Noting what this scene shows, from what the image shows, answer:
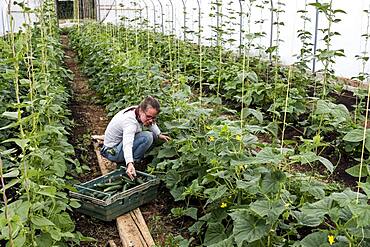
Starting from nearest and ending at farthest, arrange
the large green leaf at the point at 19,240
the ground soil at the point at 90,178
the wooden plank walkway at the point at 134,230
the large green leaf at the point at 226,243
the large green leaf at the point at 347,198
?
the large green leaf at the point at 19,240 → the large green leaf at the point at 347,198 → the large green leaf at the point at 226,243 → the wooden plank walkway at the point at 134,230 → the ground soil at the point at 90,178

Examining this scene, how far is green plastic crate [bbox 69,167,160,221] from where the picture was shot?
4.38 meters

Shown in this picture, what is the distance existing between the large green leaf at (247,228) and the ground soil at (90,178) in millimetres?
1229

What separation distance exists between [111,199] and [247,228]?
66.2 inches

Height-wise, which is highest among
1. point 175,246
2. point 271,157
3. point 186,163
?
point 271,157

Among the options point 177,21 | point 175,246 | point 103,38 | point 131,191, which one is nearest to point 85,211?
point 131,191

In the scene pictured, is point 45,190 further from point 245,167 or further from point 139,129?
point 139,129

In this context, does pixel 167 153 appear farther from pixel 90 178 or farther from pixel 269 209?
pixel 269 209

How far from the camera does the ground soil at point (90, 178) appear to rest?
4.34 m

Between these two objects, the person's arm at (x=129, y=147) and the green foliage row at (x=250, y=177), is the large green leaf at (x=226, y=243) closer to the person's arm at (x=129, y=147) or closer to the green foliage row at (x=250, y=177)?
the green foliage row at (x=250, y=177)

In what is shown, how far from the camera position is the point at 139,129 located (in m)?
5.44

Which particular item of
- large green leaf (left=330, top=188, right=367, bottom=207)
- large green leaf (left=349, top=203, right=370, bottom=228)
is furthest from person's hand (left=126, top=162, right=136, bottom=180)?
large green leaf (left=349, top=203, right=370, bottom=228)


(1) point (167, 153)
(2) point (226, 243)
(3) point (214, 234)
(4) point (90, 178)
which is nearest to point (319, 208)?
(2) point (226, 243)

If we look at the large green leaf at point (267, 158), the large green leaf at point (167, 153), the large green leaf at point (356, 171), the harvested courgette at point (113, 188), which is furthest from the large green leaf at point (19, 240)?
the large green leaf at point (167, 153)

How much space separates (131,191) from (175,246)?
788 millimetres
